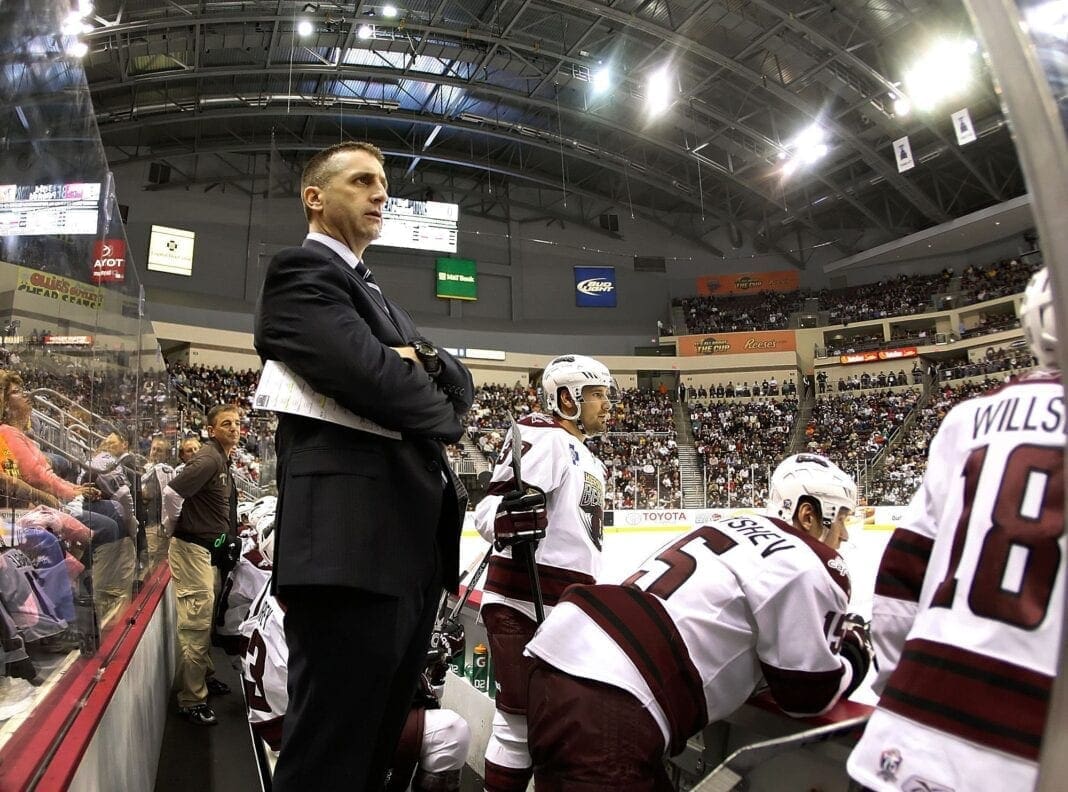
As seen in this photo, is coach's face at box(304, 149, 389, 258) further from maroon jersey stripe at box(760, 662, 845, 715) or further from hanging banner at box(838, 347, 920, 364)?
hanging banner at box(838, 347, 920, 364)

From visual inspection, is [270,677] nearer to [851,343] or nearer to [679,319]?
[851,343]

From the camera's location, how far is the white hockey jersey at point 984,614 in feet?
2.38

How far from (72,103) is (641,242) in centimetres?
2554

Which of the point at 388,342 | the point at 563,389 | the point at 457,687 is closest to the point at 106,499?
the point at 388,342

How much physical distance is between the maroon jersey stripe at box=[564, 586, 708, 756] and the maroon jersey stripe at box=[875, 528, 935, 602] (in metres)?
0.49

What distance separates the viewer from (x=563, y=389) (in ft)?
9.16

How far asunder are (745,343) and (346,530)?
2471 cm

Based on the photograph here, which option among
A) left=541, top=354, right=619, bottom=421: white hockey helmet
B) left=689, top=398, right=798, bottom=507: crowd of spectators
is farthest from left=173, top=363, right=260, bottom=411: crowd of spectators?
left=541, top=354, right=619, bottom=421: white hockey helmet

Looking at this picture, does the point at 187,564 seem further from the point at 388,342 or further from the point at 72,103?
the point at 388,342

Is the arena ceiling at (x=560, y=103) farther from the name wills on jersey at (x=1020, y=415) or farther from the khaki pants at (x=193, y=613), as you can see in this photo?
the name wills on jersey at (x=1020, y=415)

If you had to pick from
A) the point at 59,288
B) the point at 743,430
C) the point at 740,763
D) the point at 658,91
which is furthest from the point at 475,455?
the point at 740,763

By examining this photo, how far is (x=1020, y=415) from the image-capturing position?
81cm

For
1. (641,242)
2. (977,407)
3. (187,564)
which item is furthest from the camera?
(641,242)

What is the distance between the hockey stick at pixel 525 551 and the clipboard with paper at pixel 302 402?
1.14 metres
